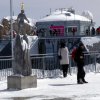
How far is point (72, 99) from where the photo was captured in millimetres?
12078

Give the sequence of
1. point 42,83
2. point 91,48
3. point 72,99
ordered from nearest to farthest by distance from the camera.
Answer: point 72,99 < point 42,83 < point 91,48

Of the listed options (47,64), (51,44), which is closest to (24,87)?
(47,64)

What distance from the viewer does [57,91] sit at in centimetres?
1384

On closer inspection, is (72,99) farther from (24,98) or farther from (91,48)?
(91,48)

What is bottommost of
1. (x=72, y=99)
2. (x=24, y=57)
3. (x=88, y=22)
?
(x=72, y=99)

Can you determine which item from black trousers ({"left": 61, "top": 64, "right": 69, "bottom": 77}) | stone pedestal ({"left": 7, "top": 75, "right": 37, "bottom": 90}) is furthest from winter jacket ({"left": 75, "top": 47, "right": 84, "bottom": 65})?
stone pedestal ({"left": 7, "top": 75, "right": 37, "bottom": 90})

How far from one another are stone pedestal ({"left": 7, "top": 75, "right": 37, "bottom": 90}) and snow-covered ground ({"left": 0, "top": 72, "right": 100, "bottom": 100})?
199 mm

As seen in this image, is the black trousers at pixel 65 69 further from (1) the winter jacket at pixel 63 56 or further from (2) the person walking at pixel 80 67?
(2) the person walking at pixel 80 67

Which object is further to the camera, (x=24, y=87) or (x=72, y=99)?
(x=24, y=87)

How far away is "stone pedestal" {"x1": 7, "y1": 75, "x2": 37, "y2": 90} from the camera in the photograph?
1423cm

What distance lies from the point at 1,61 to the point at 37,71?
71.1 inches

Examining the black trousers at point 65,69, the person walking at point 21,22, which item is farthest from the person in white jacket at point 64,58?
the person walking at point 21,22

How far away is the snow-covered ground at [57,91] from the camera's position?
12.5 metres

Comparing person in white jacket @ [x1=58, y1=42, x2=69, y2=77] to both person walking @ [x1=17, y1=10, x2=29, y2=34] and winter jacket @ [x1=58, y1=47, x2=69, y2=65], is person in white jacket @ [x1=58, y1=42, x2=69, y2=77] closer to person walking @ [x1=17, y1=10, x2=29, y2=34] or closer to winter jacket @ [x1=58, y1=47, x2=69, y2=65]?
winter jacket @ [x1=58, y1=47, x2=69, y2=65]
